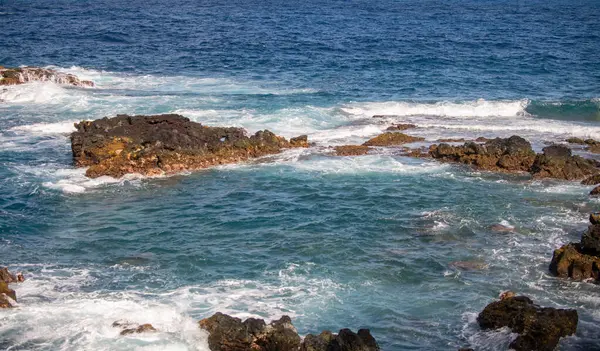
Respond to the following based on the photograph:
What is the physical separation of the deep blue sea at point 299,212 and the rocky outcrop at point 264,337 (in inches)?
20.5

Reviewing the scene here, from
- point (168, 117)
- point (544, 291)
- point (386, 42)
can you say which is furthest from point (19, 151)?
point (386, 42)

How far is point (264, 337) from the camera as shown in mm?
16812

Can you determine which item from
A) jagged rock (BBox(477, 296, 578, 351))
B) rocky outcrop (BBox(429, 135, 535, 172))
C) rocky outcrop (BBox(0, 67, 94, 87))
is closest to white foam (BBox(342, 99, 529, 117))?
rocky outcrop (BBox(429, 135, 535, 172))

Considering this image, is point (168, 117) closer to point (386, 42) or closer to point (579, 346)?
point (579, 346)

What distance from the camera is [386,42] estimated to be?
234 ft

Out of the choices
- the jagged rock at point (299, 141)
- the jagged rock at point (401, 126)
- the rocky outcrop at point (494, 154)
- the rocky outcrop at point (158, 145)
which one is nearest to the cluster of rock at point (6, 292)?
the rocky outcrop at point (158, 145)

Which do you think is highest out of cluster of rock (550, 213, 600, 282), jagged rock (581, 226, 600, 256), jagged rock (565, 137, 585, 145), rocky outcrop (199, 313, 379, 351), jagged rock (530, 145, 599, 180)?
jagged rock (565, 137, 585, 145)

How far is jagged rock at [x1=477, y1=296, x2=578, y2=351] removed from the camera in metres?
16.8

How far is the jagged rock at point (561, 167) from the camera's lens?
100 feet

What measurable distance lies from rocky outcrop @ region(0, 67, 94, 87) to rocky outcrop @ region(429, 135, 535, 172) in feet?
91.4

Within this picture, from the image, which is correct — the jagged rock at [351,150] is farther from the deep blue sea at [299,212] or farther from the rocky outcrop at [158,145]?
the rocky outcrop at [158,145]

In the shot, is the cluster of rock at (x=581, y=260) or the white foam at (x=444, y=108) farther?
the white foam at (x=444, y=108)

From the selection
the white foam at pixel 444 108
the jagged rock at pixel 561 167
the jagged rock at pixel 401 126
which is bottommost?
the jagged rock at pixel 561 167

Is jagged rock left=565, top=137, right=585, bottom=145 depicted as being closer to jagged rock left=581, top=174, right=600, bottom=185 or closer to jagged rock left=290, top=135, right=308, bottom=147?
jagged rock left=581, top=174, right=600, bottom=185
